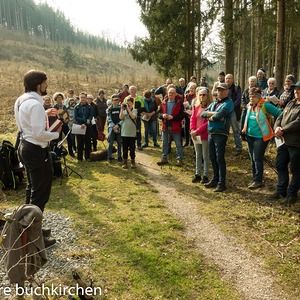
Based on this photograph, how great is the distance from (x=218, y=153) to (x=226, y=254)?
8.55 ft

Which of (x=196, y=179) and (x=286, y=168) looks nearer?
(x=286, y=168)

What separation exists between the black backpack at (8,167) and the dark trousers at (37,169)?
332 centimetres

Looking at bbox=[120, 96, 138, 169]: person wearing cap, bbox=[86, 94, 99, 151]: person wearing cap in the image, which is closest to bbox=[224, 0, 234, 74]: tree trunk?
bbox=[120, 96, 138, 169]: person wearing cap

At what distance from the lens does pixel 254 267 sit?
395 cm

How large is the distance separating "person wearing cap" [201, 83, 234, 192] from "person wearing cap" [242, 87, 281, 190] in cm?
47

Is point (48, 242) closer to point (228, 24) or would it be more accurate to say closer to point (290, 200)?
point (290, 200)

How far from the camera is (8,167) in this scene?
7137mm

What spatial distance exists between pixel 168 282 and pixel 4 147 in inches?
204

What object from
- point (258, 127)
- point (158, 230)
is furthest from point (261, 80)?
point (158, 230)

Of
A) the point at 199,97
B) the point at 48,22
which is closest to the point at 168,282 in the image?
the point at 199,97

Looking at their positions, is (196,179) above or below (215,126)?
below

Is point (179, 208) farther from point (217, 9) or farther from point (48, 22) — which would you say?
point (48, 22)

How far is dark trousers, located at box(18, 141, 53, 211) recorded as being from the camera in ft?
13.1

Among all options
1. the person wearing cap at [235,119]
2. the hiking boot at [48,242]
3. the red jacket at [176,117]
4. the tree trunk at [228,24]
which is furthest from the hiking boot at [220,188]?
the tree trunk at [228,24]
